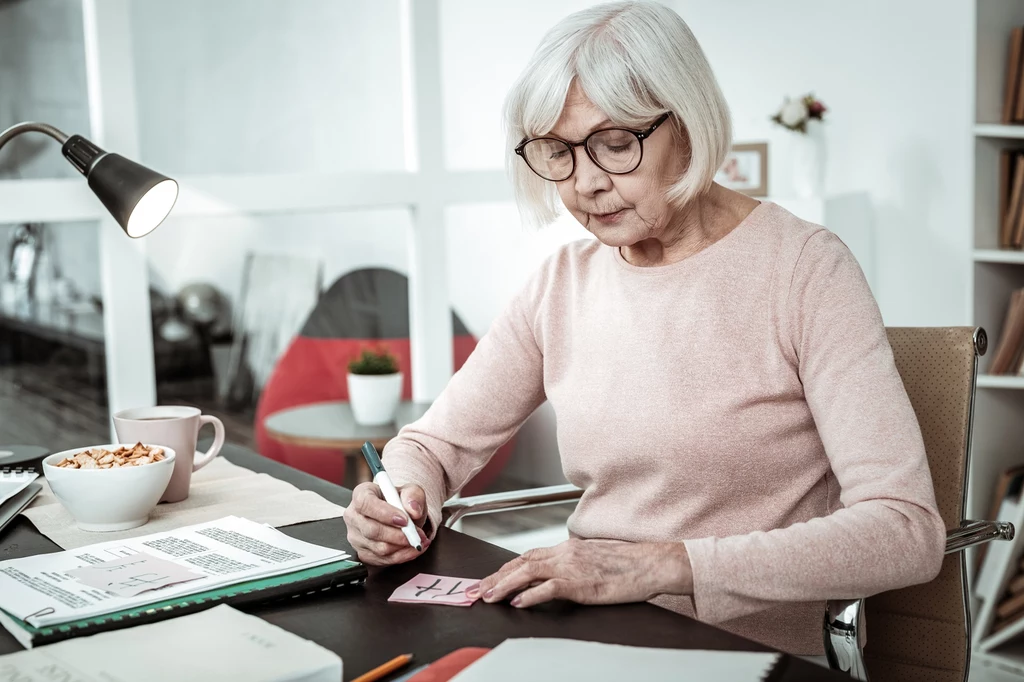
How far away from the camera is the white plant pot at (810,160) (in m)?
3.13

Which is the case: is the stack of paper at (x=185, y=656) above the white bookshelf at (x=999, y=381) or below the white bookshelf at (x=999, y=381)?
above

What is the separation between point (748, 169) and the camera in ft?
10.7

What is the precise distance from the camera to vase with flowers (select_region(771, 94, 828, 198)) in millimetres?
3092

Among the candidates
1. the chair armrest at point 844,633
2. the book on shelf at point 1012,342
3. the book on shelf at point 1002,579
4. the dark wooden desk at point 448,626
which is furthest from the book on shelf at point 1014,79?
the dark wooden desk at point 448,626

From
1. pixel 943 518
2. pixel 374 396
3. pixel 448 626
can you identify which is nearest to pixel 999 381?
pixel 943 518

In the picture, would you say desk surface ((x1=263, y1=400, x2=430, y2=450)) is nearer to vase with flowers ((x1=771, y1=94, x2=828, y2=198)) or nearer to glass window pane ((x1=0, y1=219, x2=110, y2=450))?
glass window pane ((x1=0, y1=219, x2=110, y2=450))

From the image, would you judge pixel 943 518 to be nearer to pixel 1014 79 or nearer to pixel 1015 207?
pixel 1015 207

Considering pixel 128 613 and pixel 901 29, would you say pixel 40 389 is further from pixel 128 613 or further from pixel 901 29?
pixel 901 29

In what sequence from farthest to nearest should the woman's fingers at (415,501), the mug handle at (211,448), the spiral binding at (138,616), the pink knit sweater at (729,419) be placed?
1. the mug handle at (211,448)
2. the woman's fingers at (415,501)
3. the pink knit sweater at (729,419)
4. the spiral binding at (138,616)

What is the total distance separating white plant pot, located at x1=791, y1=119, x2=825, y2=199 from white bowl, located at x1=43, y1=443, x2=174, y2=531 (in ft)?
7.51

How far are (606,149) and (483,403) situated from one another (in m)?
0.45

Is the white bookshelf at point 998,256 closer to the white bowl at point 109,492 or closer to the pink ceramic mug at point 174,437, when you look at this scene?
the pink ceramic mug at point 174,437

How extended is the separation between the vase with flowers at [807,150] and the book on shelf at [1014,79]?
52 cm

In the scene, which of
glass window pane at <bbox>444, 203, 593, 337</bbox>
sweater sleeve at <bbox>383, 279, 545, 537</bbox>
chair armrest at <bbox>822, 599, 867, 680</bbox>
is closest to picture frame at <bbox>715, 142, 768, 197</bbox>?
glass window pane at <bbox>444, 203, 593, 337</bbox>
